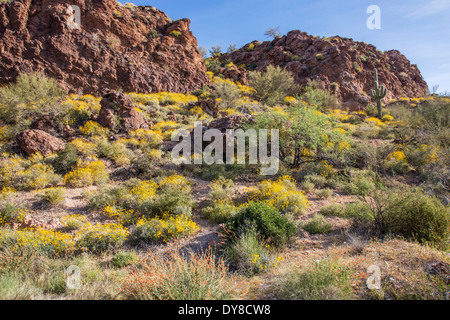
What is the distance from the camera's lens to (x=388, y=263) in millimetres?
3166

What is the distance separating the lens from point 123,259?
13.8 feet

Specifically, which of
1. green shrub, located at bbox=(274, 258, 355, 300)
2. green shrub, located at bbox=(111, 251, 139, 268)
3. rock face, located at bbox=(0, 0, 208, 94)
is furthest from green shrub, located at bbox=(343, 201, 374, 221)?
rock face, located at bbox=(0, 0, 208, 94)

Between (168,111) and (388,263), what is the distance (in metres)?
16.4

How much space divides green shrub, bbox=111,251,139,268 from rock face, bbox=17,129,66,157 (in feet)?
27.3

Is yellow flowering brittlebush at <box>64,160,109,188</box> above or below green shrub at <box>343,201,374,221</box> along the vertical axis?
above

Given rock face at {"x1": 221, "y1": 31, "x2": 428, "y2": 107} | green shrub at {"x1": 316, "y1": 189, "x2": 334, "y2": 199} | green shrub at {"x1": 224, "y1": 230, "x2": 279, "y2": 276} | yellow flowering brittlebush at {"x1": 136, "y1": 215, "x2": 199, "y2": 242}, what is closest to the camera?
green shrub at {"x1": 224, "y1": 230, "x2": 279, "y2": 276}

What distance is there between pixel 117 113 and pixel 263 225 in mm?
12146

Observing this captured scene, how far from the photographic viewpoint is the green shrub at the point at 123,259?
4.14m

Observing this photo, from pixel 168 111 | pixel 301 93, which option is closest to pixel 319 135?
pixel 168 111

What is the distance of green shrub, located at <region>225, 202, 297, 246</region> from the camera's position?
4.52 meters

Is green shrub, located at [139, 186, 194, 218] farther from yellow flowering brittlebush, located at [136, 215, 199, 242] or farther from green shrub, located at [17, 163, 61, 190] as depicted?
green shrub, located at [17, 163, 61, 190]

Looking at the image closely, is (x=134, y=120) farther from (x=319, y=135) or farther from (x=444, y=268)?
(x=444, y=268)

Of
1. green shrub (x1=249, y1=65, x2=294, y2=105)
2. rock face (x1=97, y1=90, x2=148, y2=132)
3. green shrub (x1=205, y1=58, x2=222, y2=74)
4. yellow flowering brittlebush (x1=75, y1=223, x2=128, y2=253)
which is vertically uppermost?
green shrub (x1=205, y1=58, x2=222, y2=74)

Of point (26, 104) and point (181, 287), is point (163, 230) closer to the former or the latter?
point (181, 287)
